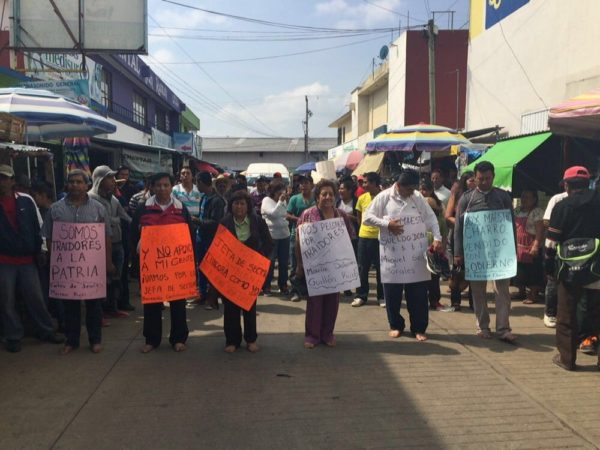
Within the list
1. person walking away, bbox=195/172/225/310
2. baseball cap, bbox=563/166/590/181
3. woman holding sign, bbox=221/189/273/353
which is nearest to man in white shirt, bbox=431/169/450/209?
baseball cap, bbox=563/166/590/181

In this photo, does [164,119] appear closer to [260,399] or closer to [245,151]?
[260,399]

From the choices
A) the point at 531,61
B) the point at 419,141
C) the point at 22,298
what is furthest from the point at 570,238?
the point at 531,61

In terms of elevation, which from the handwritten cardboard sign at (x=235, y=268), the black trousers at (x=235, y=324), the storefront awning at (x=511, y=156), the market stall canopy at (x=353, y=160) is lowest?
the black trousers at (x=235, y=324)

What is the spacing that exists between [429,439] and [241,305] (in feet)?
7.65

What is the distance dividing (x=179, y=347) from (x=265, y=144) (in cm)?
5817

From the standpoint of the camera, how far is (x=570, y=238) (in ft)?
15.1

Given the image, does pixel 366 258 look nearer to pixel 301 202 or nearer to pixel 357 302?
pixel 357 302

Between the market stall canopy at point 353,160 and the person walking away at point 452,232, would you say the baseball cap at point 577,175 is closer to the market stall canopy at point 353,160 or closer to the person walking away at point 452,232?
the person walking away at point 452,232

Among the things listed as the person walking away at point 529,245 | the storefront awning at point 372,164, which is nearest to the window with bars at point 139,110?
the storefront awning at point 372,164

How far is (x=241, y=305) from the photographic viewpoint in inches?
200

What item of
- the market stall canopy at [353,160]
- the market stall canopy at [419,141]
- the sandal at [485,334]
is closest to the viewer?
the sandal at [485,334]

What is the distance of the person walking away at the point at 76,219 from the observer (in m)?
5.04

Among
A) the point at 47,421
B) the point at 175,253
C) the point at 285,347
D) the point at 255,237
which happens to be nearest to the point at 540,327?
Result: the point at 285,347

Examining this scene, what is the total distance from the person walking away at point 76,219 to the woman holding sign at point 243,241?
4.29ft
